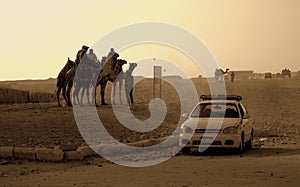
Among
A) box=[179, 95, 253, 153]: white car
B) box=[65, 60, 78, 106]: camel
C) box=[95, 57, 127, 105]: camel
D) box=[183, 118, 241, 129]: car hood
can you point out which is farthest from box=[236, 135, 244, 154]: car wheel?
box=[95, 57, 127, 105]: camel

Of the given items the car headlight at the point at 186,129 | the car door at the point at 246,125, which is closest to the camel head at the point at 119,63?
the car door at the point at 246,125

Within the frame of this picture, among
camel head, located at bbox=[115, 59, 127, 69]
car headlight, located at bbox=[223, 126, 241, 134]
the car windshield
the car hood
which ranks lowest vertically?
car headlight, located at bbox=[223, 126, 241, 134]

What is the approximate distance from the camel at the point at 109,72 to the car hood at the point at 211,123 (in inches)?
474

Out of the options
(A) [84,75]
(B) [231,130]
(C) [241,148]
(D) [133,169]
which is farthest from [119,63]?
(D) [133,169]

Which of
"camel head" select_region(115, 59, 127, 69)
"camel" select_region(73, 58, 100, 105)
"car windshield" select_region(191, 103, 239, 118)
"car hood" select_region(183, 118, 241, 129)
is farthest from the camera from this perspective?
"camel head" select_region(115, 59, 127, 69)

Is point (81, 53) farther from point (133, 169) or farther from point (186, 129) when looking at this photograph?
point (133, 169)

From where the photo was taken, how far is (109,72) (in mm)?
29375

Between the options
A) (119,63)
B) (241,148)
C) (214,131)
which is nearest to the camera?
(214,131)

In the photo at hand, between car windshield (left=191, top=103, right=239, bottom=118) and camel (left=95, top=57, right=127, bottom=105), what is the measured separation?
1109 centimetres

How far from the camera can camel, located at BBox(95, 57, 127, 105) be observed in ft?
93.6

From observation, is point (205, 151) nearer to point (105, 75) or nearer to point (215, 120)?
point (215, 120)

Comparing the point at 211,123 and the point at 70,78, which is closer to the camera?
the point at 211,123

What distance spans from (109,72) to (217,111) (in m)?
12.4

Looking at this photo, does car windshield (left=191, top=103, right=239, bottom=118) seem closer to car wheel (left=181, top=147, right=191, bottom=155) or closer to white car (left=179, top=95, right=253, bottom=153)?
white car (left=179, top=95, right=253, bottom=153)
